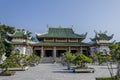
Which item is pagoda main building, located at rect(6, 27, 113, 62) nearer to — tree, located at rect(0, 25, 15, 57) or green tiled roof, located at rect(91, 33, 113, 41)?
green tiled roof, located at rect(91, 33, 113, 41)

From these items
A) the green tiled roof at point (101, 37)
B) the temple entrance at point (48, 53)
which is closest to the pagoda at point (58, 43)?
the temple entrance at point (48, 53)

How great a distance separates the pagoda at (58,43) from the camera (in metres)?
56.6

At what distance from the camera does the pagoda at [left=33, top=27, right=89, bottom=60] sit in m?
56.6

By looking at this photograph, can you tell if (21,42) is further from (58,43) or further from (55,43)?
(58,43)

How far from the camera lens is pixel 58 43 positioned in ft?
189

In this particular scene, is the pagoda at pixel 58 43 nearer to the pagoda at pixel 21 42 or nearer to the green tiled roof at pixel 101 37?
the pagoda at pixel 21 42

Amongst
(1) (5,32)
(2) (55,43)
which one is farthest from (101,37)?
(1) (5,32)

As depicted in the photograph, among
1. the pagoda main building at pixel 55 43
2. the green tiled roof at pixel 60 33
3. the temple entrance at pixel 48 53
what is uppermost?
the green tiled roof at pixel 60 33

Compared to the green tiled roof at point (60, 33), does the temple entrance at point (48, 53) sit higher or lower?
lower

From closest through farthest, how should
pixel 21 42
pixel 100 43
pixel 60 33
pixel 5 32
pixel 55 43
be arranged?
pixel 21 42, pixel 100 43, pixel 55 43, pixel 60 33, pixel 5 32

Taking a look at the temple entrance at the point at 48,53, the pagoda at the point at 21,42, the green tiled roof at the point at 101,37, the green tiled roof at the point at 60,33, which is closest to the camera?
the pagoda at the point at 21,42

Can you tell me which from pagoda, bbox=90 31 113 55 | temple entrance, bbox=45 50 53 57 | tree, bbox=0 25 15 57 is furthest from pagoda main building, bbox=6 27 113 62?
temple entrance, bbox=45 50 53 57

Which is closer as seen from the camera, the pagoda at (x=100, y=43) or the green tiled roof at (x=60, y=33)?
the pagoda at (x=100, y=43)

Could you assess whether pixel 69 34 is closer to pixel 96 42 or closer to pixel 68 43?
pixel 68 43
